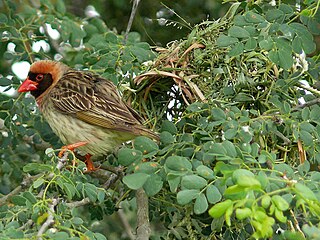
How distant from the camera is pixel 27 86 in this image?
4.25m

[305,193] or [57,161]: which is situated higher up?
[305,193]

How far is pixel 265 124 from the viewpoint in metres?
2.98

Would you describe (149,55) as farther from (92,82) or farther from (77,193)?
(77,193)

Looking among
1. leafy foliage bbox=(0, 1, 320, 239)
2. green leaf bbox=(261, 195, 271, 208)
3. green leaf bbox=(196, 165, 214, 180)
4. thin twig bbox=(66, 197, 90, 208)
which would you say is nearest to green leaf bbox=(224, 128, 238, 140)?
leafy foliage bbox=(0, 1, 320, 239)

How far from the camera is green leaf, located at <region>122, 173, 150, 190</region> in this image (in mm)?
2784

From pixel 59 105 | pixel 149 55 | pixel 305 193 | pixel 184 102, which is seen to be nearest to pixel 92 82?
pixel 59 105

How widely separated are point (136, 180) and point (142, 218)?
411 millimetres

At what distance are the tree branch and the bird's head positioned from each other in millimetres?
1253

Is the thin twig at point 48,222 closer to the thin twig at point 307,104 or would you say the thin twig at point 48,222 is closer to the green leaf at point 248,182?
the green leaf at point 248,182

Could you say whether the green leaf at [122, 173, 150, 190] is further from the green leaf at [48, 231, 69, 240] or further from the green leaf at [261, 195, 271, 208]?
the green leaf at [261, 195, 271, 208]

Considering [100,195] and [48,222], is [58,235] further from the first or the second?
[100,195]

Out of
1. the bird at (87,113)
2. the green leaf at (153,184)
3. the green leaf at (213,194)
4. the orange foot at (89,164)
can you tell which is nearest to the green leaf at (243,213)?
the green leaf at (213,194)

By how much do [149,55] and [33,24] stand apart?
0.85 metres

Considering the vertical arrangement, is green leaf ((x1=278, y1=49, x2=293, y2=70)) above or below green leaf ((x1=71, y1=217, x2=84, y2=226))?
above
